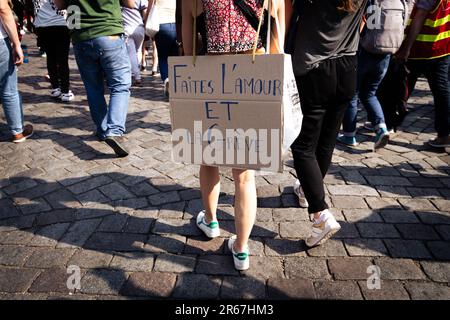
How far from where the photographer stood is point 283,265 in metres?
2.25

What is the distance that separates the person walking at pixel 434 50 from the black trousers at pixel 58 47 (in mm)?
5094

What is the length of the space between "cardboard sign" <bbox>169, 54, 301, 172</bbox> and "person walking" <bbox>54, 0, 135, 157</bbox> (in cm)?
216

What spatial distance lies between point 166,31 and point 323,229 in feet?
12.9

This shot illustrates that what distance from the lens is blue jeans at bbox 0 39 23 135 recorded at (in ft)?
12.8

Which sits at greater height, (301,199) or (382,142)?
(382,142)

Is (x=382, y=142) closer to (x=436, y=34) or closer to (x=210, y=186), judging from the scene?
(x=436, y=34)

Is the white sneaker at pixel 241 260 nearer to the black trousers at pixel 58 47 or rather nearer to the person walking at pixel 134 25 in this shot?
the person walking at pixel 134 25

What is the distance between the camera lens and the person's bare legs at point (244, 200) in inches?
77.2

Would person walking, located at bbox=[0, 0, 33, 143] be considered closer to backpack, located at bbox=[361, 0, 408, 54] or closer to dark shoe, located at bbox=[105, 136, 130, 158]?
dark shoe, located at bbox=[105, 136, 130, 158]

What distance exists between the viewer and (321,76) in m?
2.06

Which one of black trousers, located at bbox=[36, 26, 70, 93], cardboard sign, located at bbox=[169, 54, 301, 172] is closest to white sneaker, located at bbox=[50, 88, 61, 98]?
black trousers, located at bbox=[36, 26, 70, 93]

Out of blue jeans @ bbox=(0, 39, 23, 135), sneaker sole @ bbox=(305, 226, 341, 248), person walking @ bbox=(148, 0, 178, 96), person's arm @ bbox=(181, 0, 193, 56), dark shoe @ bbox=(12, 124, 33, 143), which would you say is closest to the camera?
person's arm @ bbox=(181, 0, 193, 56)

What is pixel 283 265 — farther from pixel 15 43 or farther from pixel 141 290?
pixel 15 43

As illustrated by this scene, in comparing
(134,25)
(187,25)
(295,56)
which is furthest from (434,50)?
(134,25)
